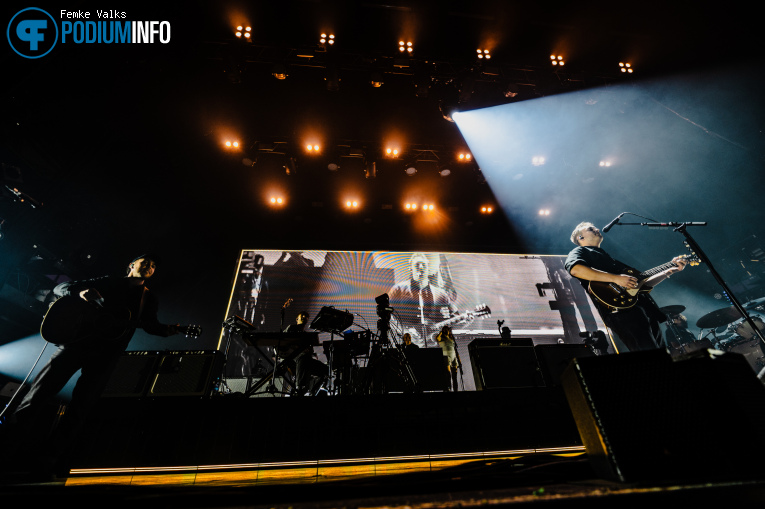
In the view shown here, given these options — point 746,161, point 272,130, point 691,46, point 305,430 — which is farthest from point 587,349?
point 272,130

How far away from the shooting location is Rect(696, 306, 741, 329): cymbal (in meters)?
5.22

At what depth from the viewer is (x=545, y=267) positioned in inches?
301

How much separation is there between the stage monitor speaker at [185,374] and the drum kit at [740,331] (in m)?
7.56

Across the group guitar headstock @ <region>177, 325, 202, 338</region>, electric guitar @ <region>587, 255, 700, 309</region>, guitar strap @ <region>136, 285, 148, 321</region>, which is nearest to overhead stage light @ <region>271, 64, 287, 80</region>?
guitar strap @ <region>136, 285, 148, 321</region>

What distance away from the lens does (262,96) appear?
5191 mm

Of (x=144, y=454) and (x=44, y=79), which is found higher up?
(x=44, y=79)

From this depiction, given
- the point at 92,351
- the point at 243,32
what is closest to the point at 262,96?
the point at 243,32

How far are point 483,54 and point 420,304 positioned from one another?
16.3 feet

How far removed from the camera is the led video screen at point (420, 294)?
6449mm

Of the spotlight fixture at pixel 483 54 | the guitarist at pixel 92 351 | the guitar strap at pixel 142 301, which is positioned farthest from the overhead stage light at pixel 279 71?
the guitar strap at pixel 142 301

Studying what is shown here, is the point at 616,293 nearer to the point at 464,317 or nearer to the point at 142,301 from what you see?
the point at 464,317

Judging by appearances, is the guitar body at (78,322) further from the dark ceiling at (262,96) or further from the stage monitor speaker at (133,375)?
the dark ceiling at (262,96)

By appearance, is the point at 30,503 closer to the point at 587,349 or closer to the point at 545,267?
the point at 587,349

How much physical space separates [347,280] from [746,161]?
25.7 feet
